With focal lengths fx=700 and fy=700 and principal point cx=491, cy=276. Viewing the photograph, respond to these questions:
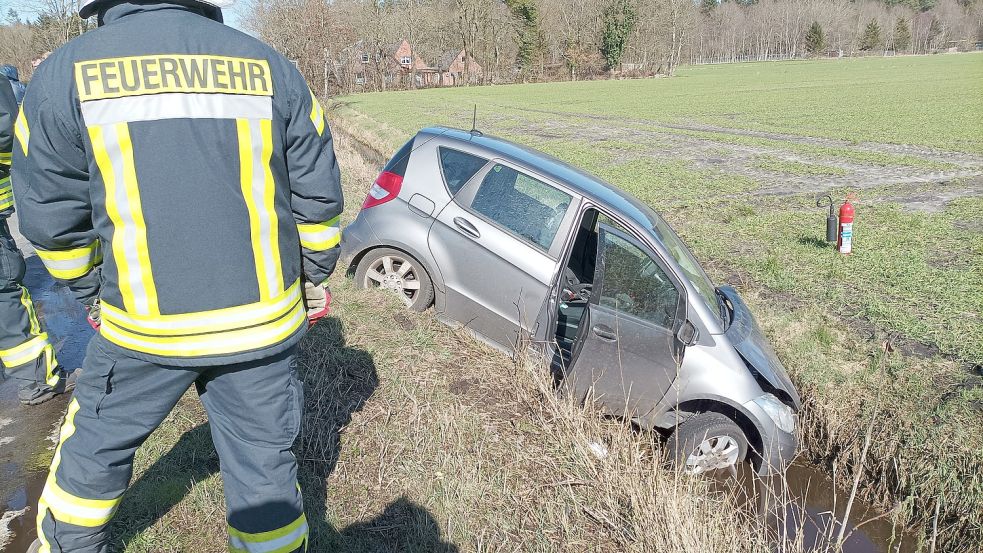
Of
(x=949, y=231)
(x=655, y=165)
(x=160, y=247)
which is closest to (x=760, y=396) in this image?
(x=160, y=247)

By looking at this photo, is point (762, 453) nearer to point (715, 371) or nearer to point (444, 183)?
point (715, 371)

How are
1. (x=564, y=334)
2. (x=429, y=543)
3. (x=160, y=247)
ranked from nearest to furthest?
A: (x=160, y=247) → (x=429, y=543) → (x=564, y=334)

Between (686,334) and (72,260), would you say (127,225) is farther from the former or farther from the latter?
(686,334)

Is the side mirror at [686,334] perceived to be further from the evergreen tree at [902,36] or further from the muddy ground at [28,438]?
the evergreen tree at [902,36]

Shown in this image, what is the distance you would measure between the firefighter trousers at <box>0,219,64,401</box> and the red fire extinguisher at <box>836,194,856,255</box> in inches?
299

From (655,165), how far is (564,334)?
39.5ft

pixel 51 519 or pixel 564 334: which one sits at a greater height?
pixel 51 519

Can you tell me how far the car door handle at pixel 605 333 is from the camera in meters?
4.17

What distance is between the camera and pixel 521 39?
74.8 metres

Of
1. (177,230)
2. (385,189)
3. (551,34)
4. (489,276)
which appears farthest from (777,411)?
(551,34)

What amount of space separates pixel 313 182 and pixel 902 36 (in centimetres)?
12999

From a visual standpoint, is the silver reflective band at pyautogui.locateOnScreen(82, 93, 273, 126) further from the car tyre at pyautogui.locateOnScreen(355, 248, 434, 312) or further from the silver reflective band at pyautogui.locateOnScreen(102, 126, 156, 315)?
the car tyre at pyautogui.locateOnScreen(355, 248, 434, 312)

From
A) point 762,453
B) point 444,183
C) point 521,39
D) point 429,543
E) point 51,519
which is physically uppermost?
point 521,39

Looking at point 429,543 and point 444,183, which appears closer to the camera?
point 429,543
